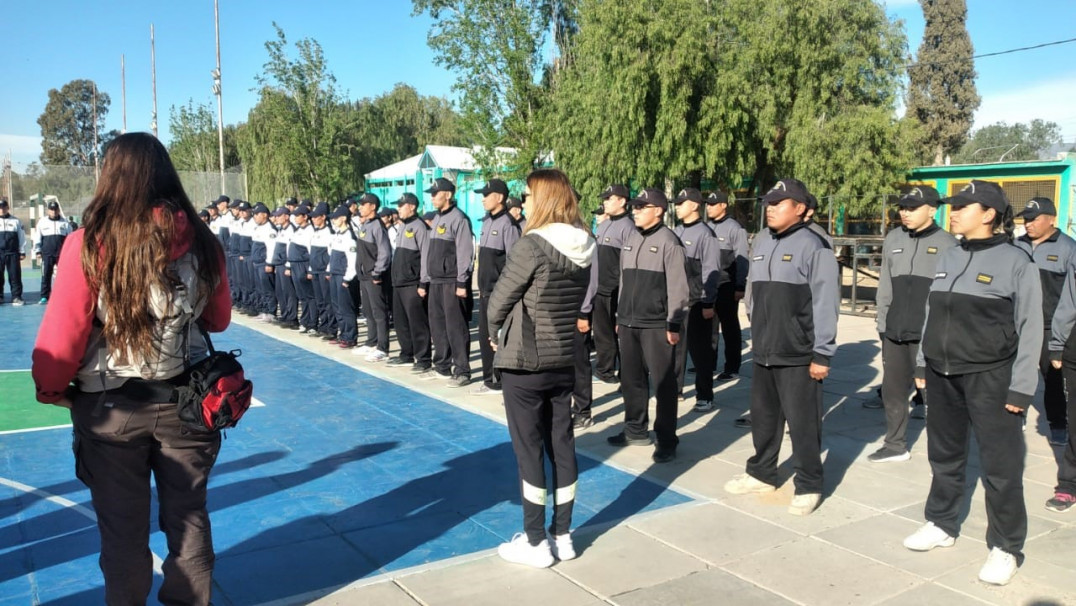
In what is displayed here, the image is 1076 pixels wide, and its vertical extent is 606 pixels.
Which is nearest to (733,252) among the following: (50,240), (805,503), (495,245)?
(495,245)

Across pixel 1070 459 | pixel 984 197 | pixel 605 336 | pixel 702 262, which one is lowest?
pixel 1070 459

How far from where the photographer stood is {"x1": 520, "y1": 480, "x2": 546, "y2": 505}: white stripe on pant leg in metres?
4.15

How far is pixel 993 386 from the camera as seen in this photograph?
4129mm

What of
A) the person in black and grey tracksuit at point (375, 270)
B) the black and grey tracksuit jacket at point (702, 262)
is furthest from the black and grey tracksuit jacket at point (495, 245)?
the person in black and grey tracksuit at point (375, 270)

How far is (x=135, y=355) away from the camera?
2.91m

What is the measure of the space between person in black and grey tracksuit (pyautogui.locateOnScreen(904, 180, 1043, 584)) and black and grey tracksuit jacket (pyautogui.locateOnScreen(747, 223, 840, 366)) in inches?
24.3

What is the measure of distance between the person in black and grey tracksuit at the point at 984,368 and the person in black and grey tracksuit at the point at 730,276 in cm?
459

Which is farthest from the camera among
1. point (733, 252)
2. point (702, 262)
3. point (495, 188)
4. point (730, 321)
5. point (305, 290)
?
point (305, 290)

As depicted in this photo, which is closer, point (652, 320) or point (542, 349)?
point (542, 349)

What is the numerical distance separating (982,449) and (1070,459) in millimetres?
1529

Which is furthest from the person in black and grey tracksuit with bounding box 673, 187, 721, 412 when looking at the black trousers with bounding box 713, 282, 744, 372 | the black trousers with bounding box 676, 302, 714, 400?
the black trousers with bounding box 713, 282, 744, 372

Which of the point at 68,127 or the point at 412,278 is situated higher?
the point at 68,127

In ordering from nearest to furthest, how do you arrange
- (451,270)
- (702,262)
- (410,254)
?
(702,262), (451,270), (410,254)

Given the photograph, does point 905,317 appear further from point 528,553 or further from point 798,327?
point 528,553
